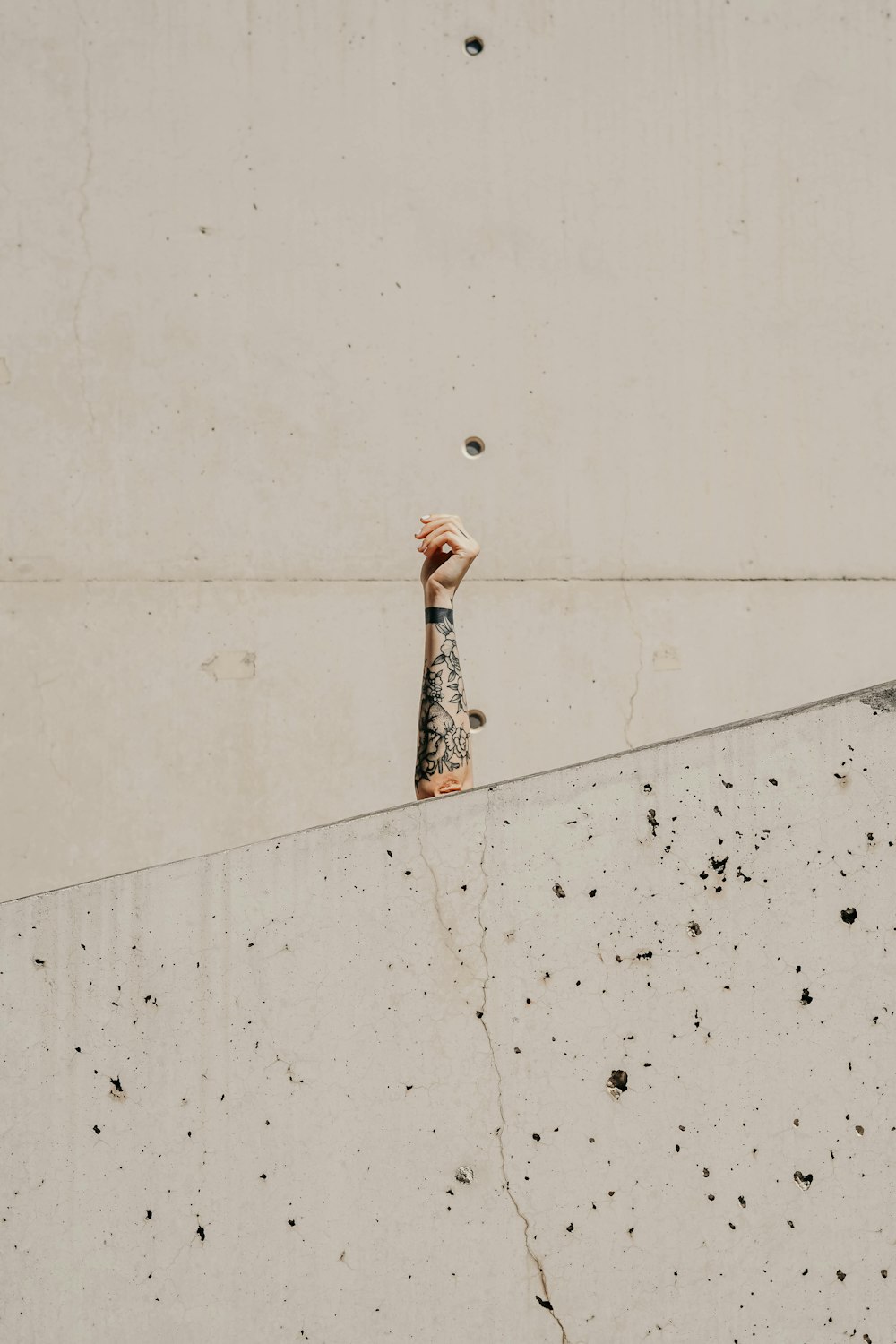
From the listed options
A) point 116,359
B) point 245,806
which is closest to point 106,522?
point 116,359

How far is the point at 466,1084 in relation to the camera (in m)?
1.30

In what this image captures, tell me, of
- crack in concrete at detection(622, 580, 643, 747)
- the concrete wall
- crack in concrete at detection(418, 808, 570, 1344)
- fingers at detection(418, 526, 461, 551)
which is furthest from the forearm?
crack in concrete at detection(418, 808, 570, 1344)

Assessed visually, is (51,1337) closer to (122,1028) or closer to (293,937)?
(122,1028)

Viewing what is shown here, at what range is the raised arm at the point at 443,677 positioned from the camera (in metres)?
1.97

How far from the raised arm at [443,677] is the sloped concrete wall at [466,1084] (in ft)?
2.21

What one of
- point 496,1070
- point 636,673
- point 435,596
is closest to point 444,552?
point 435,596

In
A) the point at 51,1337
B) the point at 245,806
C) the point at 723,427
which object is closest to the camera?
the point at 51,1337

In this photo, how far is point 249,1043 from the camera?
4.25ft

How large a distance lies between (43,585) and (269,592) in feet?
1.67

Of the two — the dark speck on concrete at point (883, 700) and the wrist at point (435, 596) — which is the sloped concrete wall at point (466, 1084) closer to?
the dark speck on concrete at point (883, 700)

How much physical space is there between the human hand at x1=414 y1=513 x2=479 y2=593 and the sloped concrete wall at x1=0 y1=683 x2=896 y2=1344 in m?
0.76

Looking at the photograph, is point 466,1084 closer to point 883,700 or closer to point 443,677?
point 883,700

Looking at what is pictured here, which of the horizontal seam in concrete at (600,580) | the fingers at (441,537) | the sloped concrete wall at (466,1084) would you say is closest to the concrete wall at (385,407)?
the horizontal seam in concrete at (600,580)

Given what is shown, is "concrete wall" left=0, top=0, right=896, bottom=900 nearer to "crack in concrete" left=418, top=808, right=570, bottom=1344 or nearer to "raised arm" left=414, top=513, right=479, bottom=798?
"raised arm" left=414, top=513, right=479, bottom=798
